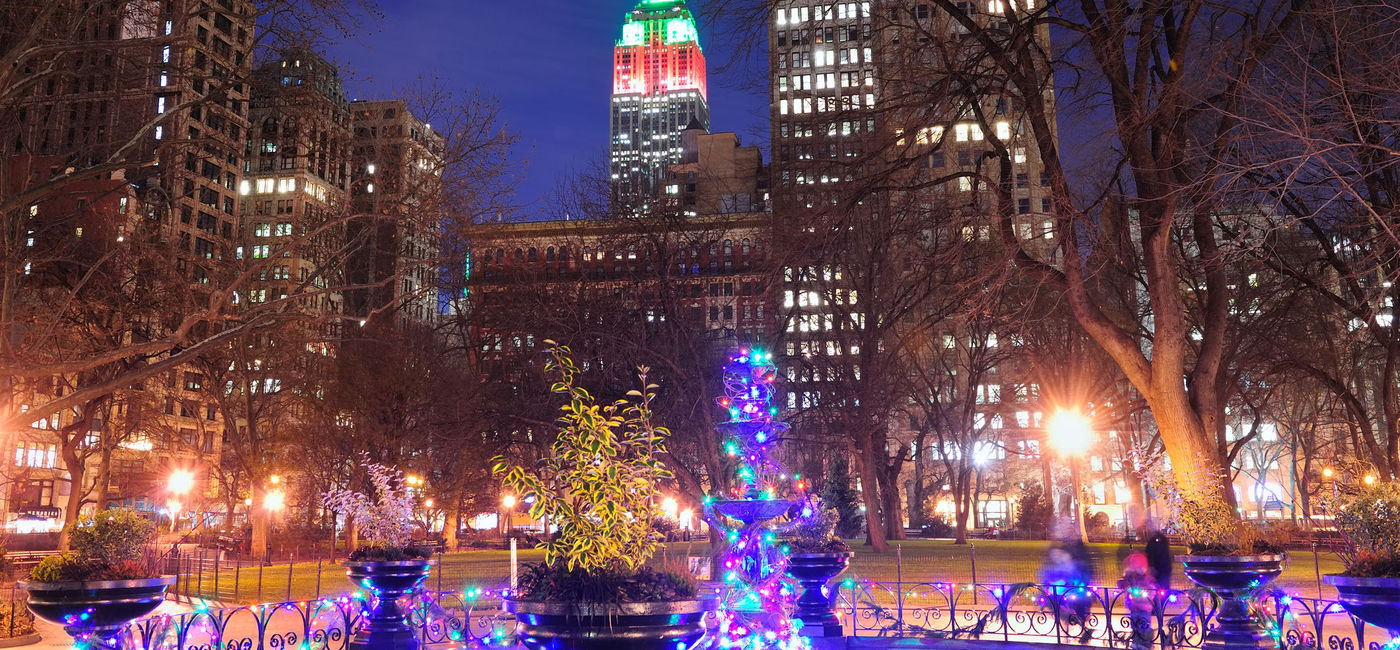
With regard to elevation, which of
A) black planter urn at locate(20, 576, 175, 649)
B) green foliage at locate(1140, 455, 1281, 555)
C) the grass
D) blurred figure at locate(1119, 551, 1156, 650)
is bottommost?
the grass

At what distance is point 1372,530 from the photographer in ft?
33.4

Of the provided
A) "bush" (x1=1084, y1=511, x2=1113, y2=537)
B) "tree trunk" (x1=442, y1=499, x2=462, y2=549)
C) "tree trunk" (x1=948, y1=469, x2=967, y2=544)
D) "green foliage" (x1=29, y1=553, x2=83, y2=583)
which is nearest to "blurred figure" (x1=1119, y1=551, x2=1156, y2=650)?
"green foliage" (x1=29, y1=553, x2=83, y2=583)

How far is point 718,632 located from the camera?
10328mm

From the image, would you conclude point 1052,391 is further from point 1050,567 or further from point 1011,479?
point 1011,479

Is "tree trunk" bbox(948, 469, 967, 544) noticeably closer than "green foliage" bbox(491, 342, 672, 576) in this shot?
No

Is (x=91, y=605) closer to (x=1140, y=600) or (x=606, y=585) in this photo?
(x=606, y=585)

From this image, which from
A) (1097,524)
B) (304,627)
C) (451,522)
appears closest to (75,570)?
(304,627)

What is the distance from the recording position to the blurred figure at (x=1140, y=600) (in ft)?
46.8

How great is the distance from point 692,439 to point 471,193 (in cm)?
1107

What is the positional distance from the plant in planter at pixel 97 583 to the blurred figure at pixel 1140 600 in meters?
12.5

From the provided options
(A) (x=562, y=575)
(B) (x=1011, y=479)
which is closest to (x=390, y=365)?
(A) (x=562, y=575)

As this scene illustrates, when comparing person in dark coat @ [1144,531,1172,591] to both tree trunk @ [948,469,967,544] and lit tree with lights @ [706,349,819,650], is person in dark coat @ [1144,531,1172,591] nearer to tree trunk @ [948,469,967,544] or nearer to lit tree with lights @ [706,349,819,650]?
lit tree with lights @ [706,349,819,650]

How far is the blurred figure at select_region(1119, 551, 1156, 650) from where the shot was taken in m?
14.2

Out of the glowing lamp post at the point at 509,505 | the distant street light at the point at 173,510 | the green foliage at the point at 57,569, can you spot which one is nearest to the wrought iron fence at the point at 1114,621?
the green foliage at the point at 57,569
